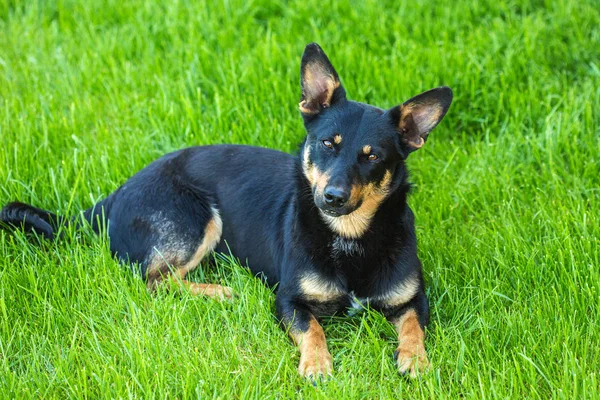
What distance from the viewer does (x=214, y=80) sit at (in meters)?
6.17

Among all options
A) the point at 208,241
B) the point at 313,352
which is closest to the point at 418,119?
the point at 313,352

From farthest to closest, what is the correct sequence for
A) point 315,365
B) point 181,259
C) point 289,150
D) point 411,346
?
point 289,150
point 181,259
point 411,346
point 315,365

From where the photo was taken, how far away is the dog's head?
378 cm

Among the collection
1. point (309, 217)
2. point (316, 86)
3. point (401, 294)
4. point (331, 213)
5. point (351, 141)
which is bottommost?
point (401, 294)

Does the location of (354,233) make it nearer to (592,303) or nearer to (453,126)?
(592,303)

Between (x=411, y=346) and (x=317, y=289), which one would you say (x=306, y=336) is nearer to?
(x=317, y=289)

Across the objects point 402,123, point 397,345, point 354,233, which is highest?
point 402,123

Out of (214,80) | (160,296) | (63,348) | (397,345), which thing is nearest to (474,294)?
(397,345)

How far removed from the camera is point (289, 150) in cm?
552

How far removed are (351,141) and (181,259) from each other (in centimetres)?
128

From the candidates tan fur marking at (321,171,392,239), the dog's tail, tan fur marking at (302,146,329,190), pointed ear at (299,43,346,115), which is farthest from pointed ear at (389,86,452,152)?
the dog's tail

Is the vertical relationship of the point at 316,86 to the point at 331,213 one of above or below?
above

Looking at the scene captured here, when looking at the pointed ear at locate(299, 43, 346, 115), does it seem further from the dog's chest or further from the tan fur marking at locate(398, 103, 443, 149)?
the dog's chest

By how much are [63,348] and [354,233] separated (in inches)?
60.5
